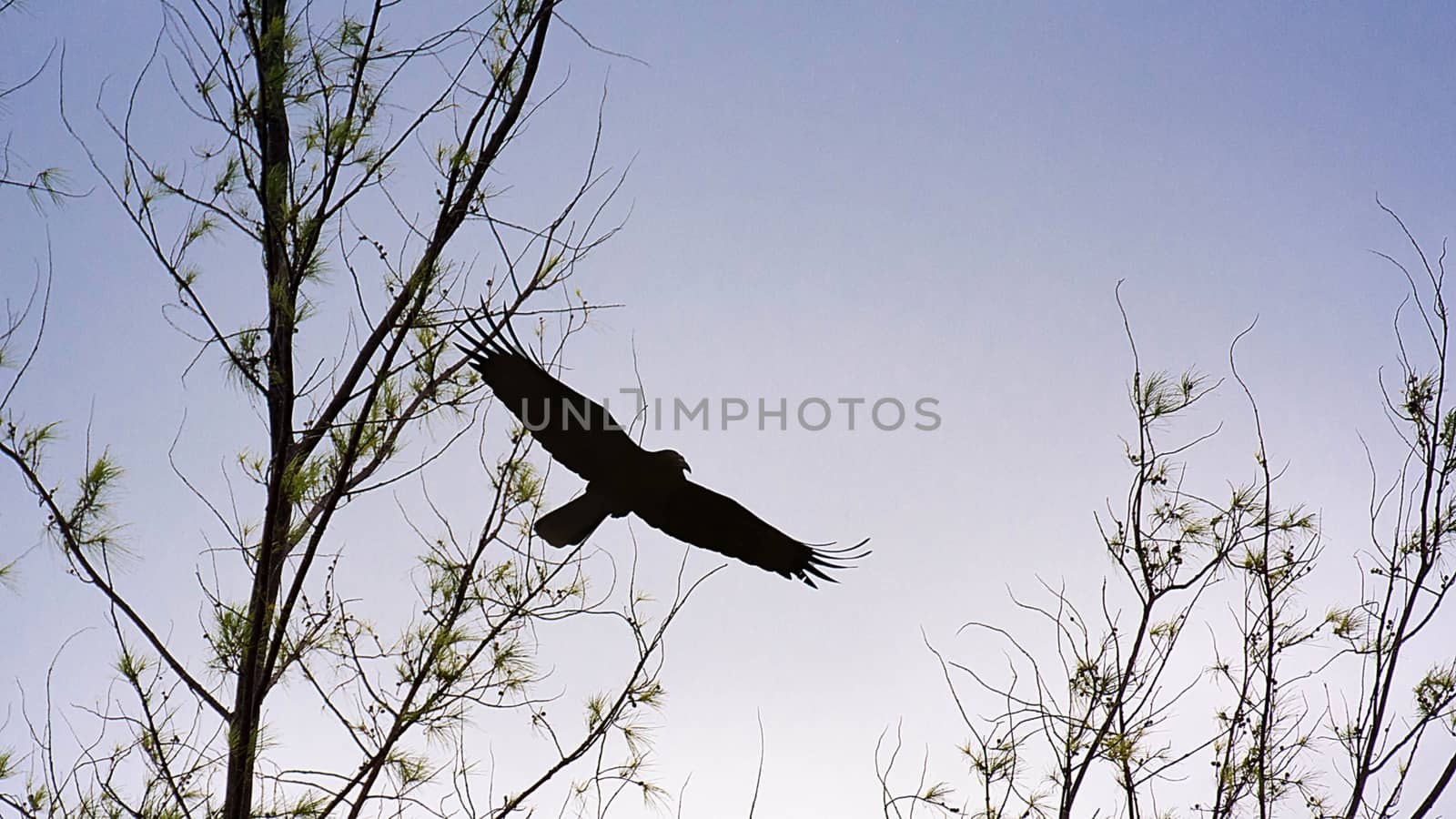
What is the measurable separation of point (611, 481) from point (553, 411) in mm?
218

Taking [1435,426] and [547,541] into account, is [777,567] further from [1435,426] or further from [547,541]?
[1435,426]

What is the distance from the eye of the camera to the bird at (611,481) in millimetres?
2590

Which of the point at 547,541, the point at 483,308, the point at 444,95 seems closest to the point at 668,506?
the point at 547,541

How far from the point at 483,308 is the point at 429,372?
24 centimetres

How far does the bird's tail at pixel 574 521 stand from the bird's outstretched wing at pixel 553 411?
78 millimetres

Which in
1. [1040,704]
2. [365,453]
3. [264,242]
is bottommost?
[1040,704]

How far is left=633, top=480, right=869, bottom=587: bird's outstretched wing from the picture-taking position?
2.65 metres

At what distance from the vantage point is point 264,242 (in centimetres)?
298

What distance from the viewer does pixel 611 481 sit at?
2611 mm

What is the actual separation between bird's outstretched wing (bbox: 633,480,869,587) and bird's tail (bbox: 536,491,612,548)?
103 mm

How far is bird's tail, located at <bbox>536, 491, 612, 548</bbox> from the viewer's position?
2.69 meters

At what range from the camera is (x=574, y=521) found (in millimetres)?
2709

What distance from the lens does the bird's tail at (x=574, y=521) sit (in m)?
2.69

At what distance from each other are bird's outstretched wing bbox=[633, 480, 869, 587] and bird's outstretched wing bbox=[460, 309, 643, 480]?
0.16 m
